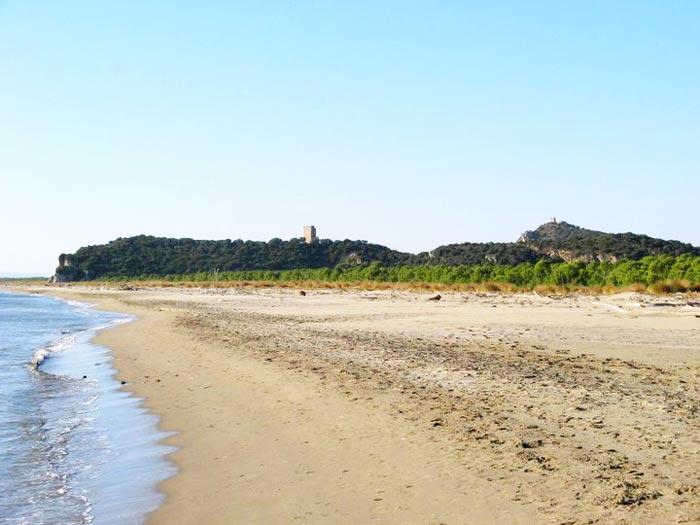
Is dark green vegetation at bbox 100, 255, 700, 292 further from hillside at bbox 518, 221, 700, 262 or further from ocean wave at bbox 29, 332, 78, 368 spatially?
ocean wave at bbox 29, 332, 78, 368

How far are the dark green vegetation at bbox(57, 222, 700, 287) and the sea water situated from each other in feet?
103

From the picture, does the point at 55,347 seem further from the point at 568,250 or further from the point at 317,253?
the point at 317,253

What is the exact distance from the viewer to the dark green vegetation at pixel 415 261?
1774 inches

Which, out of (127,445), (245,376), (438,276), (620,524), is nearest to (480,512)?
(620,524)

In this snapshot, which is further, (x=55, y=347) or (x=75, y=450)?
(x=55, y=347)

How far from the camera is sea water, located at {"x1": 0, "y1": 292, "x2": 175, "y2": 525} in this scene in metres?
6.29

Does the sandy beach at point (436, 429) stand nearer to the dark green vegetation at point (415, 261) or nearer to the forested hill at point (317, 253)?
the dark green vegetation at point (415, 261)

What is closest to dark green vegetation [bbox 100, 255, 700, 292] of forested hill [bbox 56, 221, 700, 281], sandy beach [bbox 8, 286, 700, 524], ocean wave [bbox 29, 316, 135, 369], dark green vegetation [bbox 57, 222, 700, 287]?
dark green vegetation [bbox 57, 222, 700, 287]

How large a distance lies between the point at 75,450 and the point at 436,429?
431cm

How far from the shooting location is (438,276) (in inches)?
2403

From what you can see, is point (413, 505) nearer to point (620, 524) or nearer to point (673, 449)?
point (620, 524)

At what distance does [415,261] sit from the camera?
11175cm

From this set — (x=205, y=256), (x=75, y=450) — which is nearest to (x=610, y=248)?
(x=75, y=450)

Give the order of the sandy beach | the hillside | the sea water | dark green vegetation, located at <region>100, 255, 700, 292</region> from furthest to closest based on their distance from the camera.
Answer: the hillside < dark green vegetation, located at <region>100, 255, 700, 292</region> < the sea water < the sandy beach
